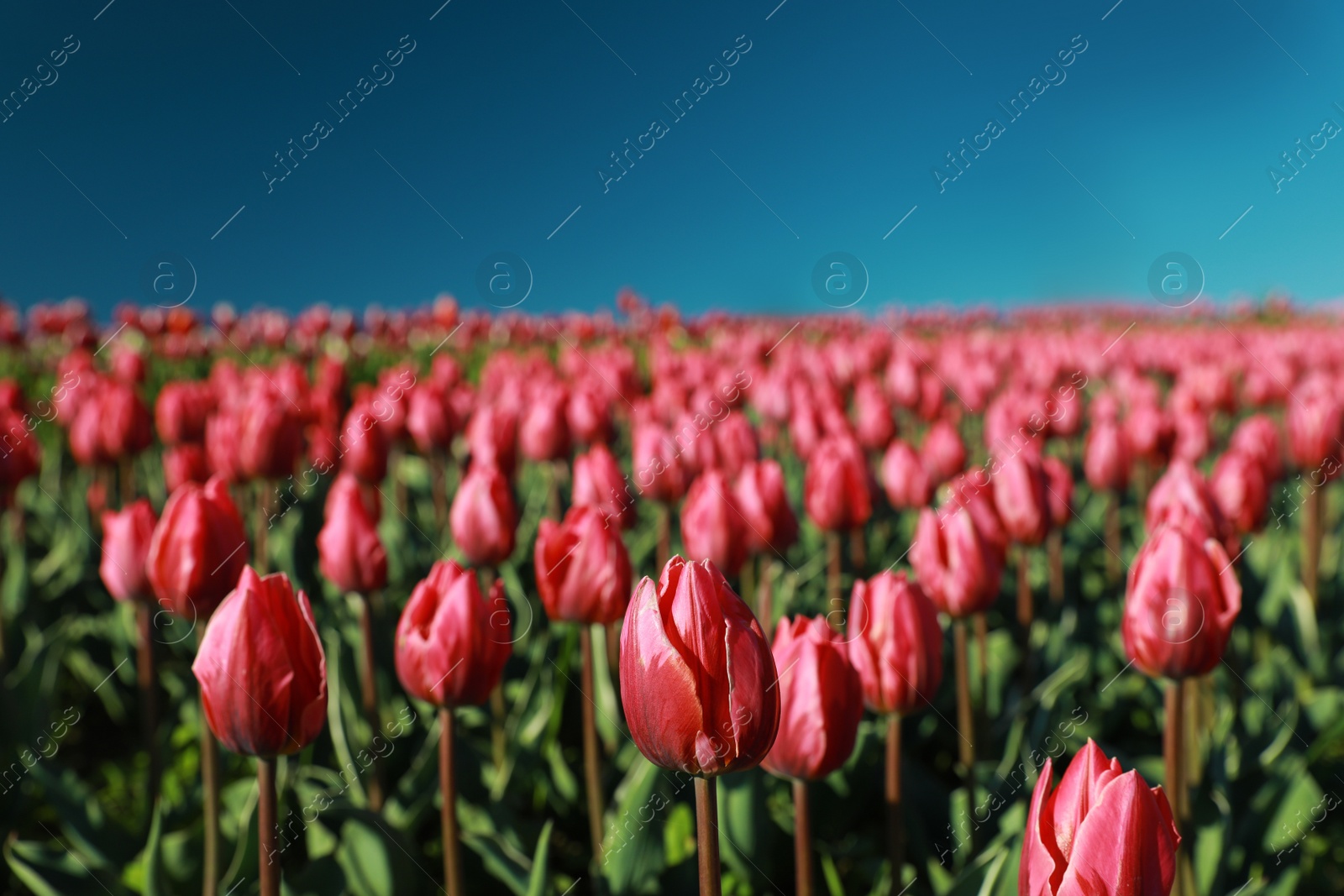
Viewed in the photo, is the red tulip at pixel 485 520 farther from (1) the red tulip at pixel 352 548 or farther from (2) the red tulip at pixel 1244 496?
(2) the red tulip at pixel 1244 496

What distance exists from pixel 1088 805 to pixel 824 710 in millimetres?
393

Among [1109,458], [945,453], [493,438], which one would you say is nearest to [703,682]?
[493,438]

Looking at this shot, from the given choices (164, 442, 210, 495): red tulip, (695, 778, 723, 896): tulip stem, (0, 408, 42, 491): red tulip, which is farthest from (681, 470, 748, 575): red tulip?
(0, 408, 42, 491): red tulip

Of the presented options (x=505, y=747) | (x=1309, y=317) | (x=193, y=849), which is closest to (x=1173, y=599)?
(x=505, y=747)

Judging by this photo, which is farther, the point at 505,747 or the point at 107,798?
the point at 107,798

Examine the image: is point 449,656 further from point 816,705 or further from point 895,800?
point 895,800

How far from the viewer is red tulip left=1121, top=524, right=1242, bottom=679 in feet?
5.05

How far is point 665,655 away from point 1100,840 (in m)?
0.45

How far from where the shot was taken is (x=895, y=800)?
1.65 meters

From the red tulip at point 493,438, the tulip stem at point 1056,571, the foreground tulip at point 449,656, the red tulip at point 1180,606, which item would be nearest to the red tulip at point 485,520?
the foreground tulip at point 449,656

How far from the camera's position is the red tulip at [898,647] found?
1544 mm

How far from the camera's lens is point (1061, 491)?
2.82 meters

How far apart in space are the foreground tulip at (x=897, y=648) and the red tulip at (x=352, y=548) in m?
1.08

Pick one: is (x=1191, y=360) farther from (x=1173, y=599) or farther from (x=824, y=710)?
(x=824, y=710)
